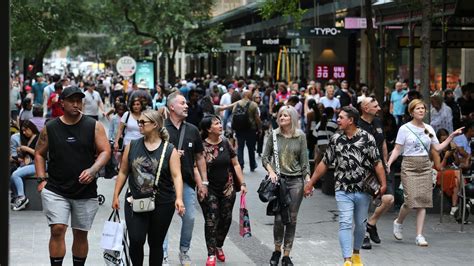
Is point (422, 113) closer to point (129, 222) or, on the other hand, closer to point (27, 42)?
point (129, 222)

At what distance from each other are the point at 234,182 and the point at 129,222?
214cm

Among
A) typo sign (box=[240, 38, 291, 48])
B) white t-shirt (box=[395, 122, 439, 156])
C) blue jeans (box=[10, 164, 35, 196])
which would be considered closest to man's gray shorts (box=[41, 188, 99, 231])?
white t-shirt (box=[395, 122, 439, 156])

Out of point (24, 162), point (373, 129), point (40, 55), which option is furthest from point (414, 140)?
point (40, 55)

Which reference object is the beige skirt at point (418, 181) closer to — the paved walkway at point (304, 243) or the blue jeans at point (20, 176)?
the paved walkway at point (304, 243)

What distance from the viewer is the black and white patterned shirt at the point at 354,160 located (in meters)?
9.36

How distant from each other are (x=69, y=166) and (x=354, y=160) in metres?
2.86

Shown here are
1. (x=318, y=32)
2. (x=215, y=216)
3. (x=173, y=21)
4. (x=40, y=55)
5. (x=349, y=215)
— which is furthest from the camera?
(x=40, y=55)

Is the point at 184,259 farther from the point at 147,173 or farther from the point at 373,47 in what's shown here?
the point at 373,47

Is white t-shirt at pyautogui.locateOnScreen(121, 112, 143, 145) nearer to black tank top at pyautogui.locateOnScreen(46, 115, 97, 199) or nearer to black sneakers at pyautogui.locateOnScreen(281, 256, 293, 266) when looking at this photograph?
black sneakers at pyautogui.locateOnScreen(281, 256, 293, 266)

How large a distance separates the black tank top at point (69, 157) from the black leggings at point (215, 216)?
6.09ft

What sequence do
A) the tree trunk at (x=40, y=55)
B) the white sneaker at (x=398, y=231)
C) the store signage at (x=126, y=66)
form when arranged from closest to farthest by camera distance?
1. the white sneaker at (x=398, y=231)
2. the store signage at (x=126, y=66)
3. the tree trunk at (x=40, y=55)

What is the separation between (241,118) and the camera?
19.0 metres

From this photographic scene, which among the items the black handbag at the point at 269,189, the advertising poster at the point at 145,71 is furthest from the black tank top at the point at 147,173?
the advertising poster at the point at 145,71

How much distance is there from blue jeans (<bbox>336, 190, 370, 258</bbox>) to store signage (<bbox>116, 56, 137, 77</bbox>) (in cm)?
2768
